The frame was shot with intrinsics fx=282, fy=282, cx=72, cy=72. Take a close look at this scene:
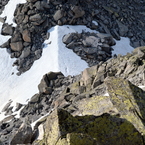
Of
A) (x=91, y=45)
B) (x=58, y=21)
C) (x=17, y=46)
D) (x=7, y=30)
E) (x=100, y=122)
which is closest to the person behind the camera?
(x=100, y=122)

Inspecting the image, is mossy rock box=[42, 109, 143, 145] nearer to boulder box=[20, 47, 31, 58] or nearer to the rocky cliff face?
the rocky cliff face

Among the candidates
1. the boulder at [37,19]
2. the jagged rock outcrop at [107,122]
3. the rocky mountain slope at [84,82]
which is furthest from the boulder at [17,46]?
the jagged rock outcrop at [107,122]

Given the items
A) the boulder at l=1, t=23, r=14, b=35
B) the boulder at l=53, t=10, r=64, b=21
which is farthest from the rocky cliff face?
the boulder at l=1, t=23, r=14, b=35

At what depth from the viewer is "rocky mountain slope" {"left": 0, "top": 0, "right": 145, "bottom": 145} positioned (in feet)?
21.1

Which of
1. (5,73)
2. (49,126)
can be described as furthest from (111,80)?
(5,73)

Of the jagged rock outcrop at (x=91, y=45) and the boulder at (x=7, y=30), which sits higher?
the boulder at (x=7, y=30)

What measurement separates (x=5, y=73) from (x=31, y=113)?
1492 centimetres

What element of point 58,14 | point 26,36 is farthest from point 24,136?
point 58,14

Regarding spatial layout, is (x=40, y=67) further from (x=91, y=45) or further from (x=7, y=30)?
(x=7, y=30)

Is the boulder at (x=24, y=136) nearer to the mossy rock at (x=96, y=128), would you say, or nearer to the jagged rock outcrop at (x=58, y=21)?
the mossy rock at (x=96, y=128)

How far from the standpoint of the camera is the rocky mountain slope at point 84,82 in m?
6.43

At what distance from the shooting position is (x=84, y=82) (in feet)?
73.7

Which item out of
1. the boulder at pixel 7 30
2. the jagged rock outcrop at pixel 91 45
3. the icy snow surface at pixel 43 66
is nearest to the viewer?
the icy snow surface at pixel 43 66

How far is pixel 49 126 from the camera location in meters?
6.20
